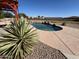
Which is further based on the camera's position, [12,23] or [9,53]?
[12,23]

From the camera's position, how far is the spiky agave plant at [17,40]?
151 inches

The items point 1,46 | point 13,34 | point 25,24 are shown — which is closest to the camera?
point 1,46

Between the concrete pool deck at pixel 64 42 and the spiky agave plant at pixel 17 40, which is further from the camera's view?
the concrete pool deck at pixel 64 42

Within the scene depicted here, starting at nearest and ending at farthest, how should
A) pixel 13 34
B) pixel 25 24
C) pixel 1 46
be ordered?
pixel 1 46 → pixel 13 34 → pixel 25 24

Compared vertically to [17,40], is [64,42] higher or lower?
lower

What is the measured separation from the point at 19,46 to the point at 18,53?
29 centimetres

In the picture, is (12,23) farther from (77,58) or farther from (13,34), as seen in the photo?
(77,58)

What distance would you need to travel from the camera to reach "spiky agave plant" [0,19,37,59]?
12.5 feet

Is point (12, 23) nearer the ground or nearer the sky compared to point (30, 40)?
nearer the sky

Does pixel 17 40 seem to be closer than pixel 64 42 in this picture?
Yes

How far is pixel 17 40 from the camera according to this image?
3.97 m

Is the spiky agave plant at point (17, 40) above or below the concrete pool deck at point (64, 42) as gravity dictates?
above

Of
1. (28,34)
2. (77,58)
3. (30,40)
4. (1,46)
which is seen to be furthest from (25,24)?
(77,58)

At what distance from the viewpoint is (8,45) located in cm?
382
